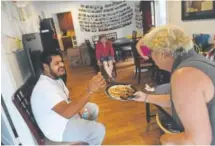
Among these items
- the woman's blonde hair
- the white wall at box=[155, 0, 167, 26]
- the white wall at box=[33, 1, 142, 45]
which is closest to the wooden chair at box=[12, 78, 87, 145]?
the woman's blonde hair

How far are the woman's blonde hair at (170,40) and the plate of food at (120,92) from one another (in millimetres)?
616

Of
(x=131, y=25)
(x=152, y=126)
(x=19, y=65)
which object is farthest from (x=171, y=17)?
(x=131, y=25)

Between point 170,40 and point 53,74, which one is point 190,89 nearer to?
point 170,40

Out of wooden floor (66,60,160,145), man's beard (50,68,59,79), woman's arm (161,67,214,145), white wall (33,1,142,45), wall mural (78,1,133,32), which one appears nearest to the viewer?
woman's arm (161,67,214,145)

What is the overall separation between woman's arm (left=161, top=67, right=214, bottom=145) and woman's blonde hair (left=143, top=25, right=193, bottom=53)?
16 cm

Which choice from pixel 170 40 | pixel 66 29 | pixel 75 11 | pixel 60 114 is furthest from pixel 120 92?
pixel 66 29

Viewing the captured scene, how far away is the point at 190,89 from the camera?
0.72 m

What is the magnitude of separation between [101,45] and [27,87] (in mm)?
3000

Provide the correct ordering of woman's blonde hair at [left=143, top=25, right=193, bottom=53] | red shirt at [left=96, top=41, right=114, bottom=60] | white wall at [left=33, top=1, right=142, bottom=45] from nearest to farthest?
1. woman's blonde hair at [left=143, top=25, right=193, bottom=53]
2. red shirt at [left=96, top=41, right=114, bottom=60]
3. white wall at [left=33, top=1, right=142, bottom=45]

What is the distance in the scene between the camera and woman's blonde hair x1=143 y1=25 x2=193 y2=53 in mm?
883

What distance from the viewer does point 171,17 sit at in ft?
11.6

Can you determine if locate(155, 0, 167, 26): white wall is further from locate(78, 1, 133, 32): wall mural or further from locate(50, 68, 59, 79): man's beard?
locate(78, 1, 133, 32): wall mural

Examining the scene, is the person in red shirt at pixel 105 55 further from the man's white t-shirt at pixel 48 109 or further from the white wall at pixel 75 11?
the white wall at pixel 75 11

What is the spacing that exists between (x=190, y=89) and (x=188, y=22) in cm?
281
